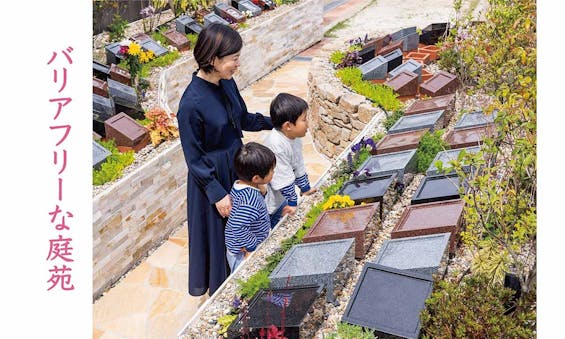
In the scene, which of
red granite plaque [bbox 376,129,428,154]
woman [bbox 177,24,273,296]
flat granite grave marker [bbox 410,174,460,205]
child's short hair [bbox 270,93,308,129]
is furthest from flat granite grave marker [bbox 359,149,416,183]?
woman [bbox 177,24,273,296]

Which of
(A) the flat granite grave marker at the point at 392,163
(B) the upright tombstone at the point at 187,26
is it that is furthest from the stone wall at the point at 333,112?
(B) the upright tombstone at the point at 187,26

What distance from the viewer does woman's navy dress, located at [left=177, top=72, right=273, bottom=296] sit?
4.66 metres

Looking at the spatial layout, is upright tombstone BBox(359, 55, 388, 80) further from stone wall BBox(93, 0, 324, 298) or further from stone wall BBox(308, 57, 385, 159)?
stone wall BBox(93, 0, 324, 298)

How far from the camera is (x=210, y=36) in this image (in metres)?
4.45

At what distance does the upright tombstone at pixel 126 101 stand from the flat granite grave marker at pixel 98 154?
988mm

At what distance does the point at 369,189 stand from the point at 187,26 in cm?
649

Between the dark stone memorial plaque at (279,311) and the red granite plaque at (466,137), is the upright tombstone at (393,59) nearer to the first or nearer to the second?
the red granite plaque at (466,137)

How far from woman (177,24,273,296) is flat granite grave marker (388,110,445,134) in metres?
2.11

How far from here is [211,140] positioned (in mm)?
4832

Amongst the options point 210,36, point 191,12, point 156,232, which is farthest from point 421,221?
point 191,12

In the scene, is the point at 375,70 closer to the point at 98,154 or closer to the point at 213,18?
the point at 98,154

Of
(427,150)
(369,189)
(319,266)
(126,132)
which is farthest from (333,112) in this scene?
(319,266)

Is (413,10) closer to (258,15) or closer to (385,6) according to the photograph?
(385,6)

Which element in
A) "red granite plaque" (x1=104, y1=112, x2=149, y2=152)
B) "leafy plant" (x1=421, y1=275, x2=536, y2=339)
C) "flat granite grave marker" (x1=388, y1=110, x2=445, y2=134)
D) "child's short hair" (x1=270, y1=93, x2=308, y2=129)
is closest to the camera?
"leafy plant" (x1=421, y1=275, x2=536, y2=339)
